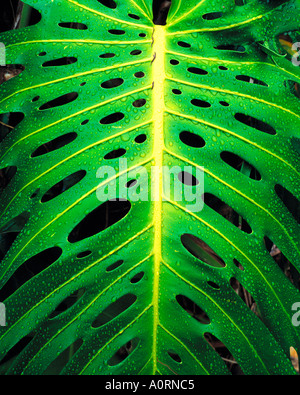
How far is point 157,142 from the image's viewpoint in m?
0.83

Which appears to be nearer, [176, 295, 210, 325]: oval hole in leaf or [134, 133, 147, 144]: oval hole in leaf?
[134, 133, 147, 144]: oval hole in leaf

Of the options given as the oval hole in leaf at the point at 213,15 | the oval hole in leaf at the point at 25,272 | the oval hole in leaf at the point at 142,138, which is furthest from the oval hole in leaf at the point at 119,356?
the oval hole in leaf at the point at 213,15

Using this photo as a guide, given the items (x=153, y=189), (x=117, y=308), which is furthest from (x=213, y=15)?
(x=117, y=308)

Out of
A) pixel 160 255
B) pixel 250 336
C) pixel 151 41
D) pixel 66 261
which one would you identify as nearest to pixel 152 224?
pixel 160 255

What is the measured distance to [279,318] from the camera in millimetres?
803

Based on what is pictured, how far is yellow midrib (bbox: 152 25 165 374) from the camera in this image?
0.75 metres

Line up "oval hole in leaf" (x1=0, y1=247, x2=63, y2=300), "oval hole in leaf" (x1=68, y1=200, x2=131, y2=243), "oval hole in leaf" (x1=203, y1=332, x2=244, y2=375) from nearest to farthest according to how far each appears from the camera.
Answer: "oval hole in leaf" (x1=0, y1=247, x2=63, y2=300) < "oval hole in leaf" (x1=68, y1=200, x2=131, y2=243) < "oval hole in leaf" (x1=203, y1=332, x2=244, y2=375)

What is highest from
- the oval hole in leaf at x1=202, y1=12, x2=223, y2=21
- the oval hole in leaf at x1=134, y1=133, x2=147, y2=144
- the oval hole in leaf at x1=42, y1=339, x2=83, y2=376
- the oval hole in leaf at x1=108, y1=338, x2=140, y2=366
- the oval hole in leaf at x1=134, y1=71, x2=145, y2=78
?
the oval hole in leaf at x1=202, y1=12, x2=223, y2=21

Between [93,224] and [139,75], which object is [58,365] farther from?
[139,75]

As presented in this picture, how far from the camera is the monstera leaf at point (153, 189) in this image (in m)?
0.75

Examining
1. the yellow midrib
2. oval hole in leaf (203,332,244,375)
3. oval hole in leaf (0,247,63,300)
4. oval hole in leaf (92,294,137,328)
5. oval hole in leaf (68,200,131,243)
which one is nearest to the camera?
the yellow midrib

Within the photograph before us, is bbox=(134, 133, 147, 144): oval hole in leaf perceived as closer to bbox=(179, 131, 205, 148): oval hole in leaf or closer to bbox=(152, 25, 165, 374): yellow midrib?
bbox=(152, 25, 165, 374): yellow midrib

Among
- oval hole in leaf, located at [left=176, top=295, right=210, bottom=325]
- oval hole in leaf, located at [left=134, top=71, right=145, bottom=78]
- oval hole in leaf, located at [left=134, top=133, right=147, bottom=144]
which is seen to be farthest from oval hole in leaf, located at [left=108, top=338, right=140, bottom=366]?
oval hole in leaf, located at [left=134, top=71, right=145, bottom=78]

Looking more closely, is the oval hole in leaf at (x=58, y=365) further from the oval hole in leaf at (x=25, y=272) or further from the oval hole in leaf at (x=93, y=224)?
the oval hole in leaf at (x=93, y=224)
